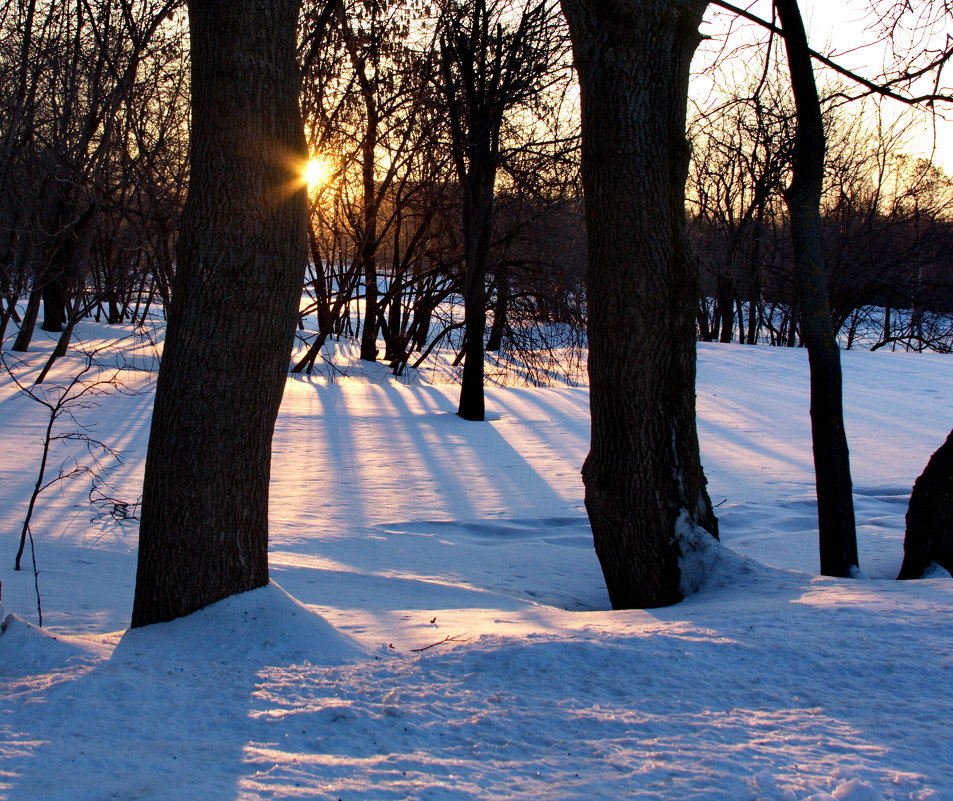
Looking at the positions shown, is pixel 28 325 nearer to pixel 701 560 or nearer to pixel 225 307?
pixel 225 307

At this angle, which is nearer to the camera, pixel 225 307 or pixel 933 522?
pixel 225 307

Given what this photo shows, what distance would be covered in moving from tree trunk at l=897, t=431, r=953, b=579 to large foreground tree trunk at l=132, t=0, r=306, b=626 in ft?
14.2

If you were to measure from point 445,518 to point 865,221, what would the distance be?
86.6 feet

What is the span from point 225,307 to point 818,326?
4.08 meters

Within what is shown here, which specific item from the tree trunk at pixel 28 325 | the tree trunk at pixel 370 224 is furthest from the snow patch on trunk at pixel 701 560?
the tree trunk at pixel 28 325

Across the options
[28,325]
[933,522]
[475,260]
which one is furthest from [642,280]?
[28,325]

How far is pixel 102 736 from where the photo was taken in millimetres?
2412

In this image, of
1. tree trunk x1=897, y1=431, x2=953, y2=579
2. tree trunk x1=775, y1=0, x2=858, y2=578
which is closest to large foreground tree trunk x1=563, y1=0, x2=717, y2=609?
tree trunk x1=775, y1=0, x2=858, y2=578

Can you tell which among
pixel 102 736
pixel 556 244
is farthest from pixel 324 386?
pixel 102 736

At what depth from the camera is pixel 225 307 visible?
3414 mm

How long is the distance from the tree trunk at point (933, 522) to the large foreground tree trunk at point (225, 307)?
14.2 ft

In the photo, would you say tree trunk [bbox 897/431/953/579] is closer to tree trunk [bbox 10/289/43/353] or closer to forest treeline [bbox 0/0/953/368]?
forest treeline [bbox 0/0/953/368]

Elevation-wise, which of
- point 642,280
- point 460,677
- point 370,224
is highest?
point 370,224

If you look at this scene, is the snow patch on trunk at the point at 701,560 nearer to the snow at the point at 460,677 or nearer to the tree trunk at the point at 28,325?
the snow at the point at 460,677
